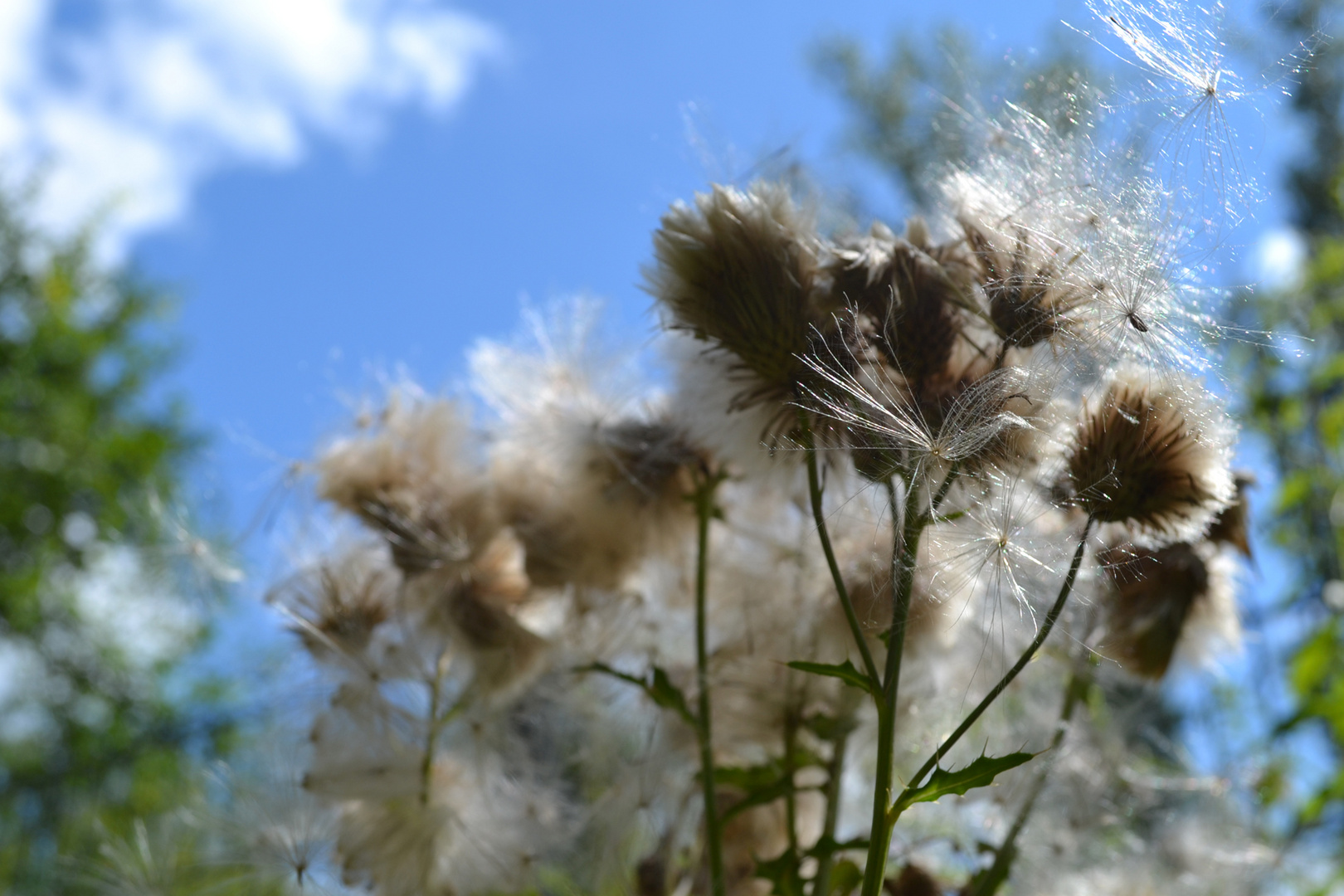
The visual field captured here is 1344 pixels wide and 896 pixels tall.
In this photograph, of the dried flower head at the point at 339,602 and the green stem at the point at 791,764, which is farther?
the dried flower head at the point at 339,602

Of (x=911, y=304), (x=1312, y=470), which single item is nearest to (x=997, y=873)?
(x=911, y=304)

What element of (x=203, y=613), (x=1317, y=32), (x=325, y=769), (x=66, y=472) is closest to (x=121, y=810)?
(x=66, y=472)

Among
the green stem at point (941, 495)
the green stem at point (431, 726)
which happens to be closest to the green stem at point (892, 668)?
the green stem at point (941, 495)

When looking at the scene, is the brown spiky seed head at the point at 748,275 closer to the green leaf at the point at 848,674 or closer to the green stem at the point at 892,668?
the green stem at the point at 892,668

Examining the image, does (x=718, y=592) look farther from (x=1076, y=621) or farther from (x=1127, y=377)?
(x=1127, y=377)

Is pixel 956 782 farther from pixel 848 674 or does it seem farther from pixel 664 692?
pixel 664 692

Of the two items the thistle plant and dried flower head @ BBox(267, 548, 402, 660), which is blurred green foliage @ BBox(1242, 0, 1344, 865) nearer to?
the thistle plant

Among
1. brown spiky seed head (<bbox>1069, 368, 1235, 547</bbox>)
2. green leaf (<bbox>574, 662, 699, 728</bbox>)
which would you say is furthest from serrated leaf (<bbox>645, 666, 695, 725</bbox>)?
brown spiky seed head (<bbox>1069, 368, 1235, 547</bbox>)
